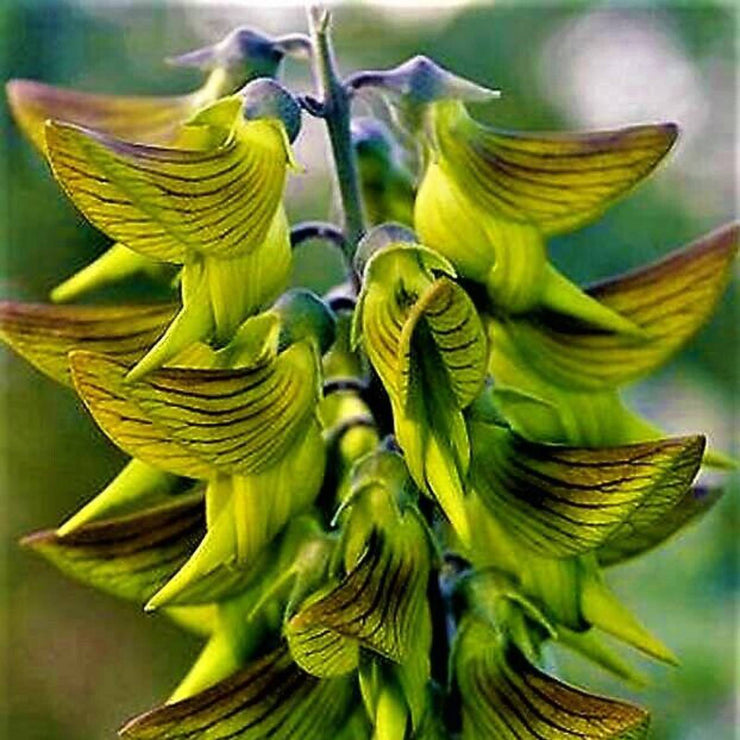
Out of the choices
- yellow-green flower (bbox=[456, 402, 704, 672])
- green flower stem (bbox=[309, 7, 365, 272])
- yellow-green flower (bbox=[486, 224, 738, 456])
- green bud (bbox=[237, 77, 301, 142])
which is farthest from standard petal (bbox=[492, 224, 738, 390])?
green bud (bbox=[237, 77, 301, 142])

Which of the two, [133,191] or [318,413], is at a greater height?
[133,191]

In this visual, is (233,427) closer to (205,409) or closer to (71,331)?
(205,409)

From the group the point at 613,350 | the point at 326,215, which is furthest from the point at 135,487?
the point at 326,215

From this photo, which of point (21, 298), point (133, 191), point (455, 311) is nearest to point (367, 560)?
point (455, 311)

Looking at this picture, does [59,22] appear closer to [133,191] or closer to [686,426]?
[686,426]

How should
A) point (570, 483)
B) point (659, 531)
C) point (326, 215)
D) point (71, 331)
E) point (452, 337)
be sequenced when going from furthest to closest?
point (326, 215) → point (659, 531) → point (71, 331) → point (570, 483) → point (452, 337)

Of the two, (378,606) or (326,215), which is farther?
(326,215)

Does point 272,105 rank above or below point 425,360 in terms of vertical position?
above
